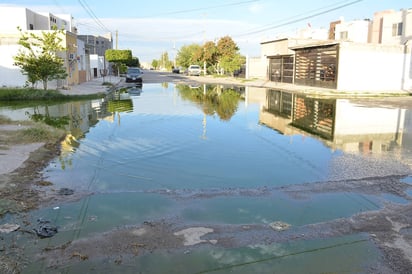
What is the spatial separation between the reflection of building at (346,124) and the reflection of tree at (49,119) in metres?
8.75

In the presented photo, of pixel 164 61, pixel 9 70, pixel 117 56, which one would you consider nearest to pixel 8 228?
pixel 9 70

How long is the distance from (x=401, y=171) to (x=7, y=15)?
54063mm

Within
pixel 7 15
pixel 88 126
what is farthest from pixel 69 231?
pixel 7 15

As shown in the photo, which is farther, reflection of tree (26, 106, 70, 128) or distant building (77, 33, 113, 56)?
distant building (77, 33, 113, 56)

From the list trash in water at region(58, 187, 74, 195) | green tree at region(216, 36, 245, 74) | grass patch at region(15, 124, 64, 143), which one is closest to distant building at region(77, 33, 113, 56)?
green tree at region(216, 36, 245, 74)

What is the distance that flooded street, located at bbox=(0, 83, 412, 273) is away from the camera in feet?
18.1

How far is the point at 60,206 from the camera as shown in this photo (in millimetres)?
7449

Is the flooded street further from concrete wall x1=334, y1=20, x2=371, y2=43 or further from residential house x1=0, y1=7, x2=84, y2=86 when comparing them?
concrete wall x1=334, y1=20, x2=371, y2=43

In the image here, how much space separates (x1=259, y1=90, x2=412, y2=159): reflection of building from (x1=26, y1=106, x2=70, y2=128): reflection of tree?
8754 mm

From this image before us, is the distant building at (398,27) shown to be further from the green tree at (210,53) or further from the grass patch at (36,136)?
the grass patch at (36,136)

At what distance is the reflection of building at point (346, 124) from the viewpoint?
1361 centimetres

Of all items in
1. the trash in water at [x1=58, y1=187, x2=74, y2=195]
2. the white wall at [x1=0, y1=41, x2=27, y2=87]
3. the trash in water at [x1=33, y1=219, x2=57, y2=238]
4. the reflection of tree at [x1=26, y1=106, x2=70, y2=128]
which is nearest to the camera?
the trash in water at [x1=33, y1=219, x2=57, y2=238]

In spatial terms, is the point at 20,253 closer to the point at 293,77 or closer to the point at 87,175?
the point at 87,175

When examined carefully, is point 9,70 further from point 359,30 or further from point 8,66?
point 359,30
